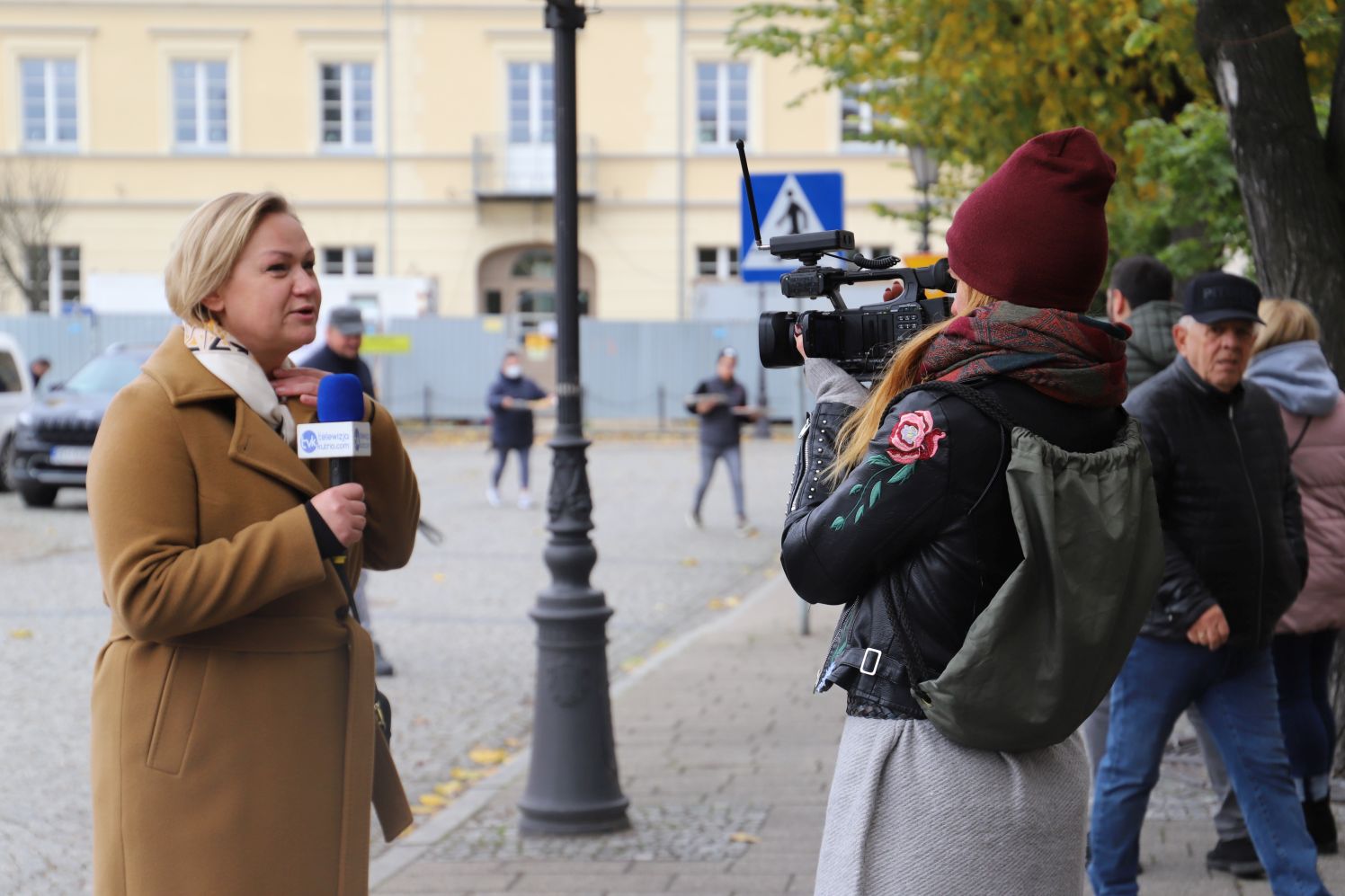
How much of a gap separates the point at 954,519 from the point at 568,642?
3.79 meters

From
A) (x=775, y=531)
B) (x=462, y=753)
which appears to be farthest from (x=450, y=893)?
(x=775, y=531)

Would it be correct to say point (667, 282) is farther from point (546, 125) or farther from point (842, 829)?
point (842, 829)

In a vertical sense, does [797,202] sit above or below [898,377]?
above

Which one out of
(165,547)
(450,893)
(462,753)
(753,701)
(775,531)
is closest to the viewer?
(165,547)

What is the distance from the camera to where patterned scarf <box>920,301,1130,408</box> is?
266 cm

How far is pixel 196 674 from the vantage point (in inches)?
117

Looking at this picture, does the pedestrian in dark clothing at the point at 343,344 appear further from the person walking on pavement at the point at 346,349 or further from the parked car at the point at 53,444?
the parked car at the point at 53,444

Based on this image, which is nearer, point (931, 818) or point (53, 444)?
point (931, 818)

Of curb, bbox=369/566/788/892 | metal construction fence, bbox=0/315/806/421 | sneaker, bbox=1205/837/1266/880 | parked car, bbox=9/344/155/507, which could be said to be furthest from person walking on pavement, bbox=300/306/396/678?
metal construction fence, bbox=0/315/806/421

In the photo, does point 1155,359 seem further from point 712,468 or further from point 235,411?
point 712,468

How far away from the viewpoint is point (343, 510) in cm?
299

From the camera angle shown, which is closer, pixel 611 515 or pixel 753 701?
pixel 753 701

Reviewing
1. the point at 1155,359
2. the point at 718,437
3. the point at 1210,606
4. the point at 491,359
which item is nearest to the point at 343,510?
the point at 1210,606

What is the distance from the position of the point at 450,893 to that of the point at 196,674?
2720mm
